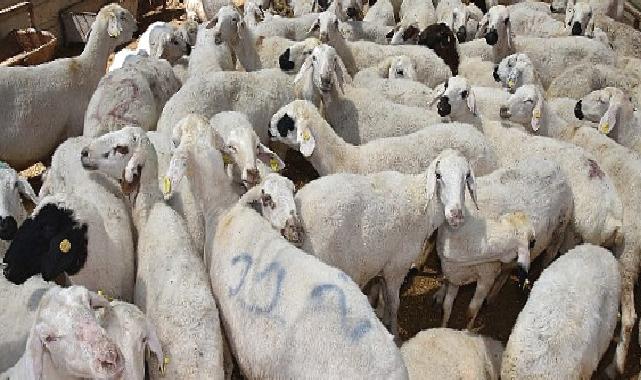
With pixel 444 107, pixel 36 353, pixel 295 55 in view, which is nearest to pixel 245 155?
pixel 444 107

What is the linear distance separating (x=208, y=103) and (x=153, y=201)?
1832 millimetres

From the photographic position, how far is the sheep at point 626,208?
5.61 m

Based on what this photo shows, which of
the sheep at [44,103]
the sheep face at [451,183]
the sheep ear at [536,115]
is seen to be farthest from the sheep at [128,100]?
the sheep ear at [536,115]

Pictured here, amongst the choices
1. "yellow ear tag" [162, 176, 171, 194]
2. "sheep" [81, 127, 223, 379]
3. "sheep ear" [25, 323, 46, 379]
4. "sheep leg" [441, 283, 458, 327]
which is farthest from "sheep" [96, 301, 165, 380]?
"sheep leg" [441, 283, 458, 327]

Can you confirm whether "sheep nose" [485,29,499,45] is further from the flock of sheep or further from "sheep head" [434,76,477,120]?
"sheep head" [434,76,477,120]

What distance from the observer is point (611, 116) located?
22.9 feet

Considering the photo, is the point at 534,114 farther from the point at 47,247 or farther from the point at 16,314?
the point at 16,314

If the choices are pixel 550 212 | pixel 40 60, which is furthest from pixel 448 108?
pixel 40 60

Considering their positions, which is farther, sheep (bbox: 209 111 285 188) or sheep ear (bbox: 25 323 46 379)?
sheep (bbox: 209 111 285 188)

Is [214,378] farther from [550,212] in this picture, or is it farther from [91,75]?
[91,75]

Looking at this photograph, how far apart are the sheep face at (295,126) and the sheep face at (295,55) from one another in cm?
181

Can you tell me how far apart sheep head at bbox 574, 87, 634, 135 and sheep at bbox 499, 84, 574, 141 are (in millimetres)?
257

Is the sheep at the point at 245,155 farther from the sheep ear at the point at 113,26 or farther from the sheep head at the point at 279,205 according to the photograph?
the sheep ear at the point at 113,26

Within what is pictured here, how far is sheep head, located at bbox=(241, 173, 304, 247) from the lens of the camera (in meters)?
4.72
